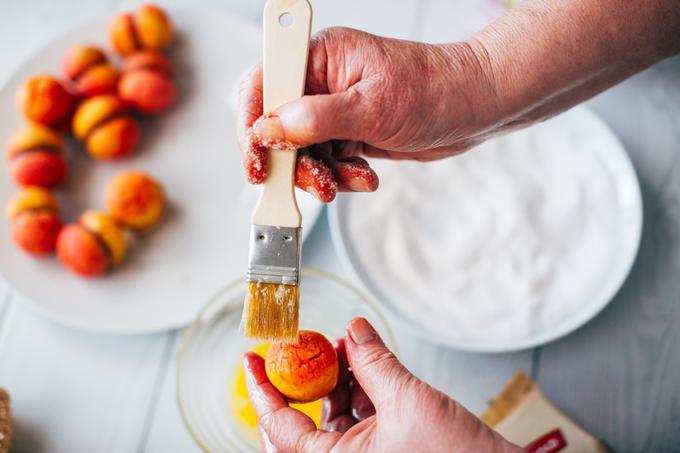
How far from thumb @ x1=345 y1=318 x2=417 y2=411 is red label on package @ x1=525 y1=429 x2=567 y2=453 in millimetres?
429

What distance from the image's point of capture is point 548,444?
3.43 feet

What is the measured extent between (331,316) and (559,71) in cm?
51

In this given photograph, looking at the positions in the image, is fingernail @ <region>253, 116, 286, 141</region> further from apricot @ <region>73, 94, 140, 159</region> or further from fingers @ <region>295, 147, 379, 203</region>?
apricot @ <region>73, 94, 140, 159</region>

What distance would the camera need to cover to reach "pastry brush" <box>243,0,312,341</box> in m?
0.73

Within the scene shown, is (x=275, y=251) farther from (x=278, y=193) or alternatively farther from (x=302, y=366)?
(x=302, y=366)

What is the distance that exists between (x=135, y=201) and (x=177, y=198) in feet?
0.29

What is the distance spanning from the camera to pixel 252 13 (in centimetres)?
141

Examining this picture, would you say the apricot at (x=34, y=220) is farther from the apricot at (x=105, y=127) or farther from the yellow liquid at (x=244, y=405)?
the yellow liquid at (x=244, y=405)

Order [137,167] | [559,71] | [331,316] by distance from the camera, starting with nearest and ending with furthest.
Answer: [559,71], [331,316], [137,167]

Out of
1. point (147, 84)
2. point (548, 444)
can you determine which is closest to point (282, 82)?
point (147, 84)

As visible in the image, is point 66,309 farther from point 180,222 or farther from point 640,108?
point 640,108

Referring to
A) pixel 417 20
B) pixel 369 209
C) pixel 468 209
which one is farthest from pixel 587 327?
pixel 417 20

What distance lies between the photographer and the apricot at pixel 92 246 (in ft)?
3.71

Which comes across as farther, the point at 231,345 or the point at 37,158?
the point at 37,158
